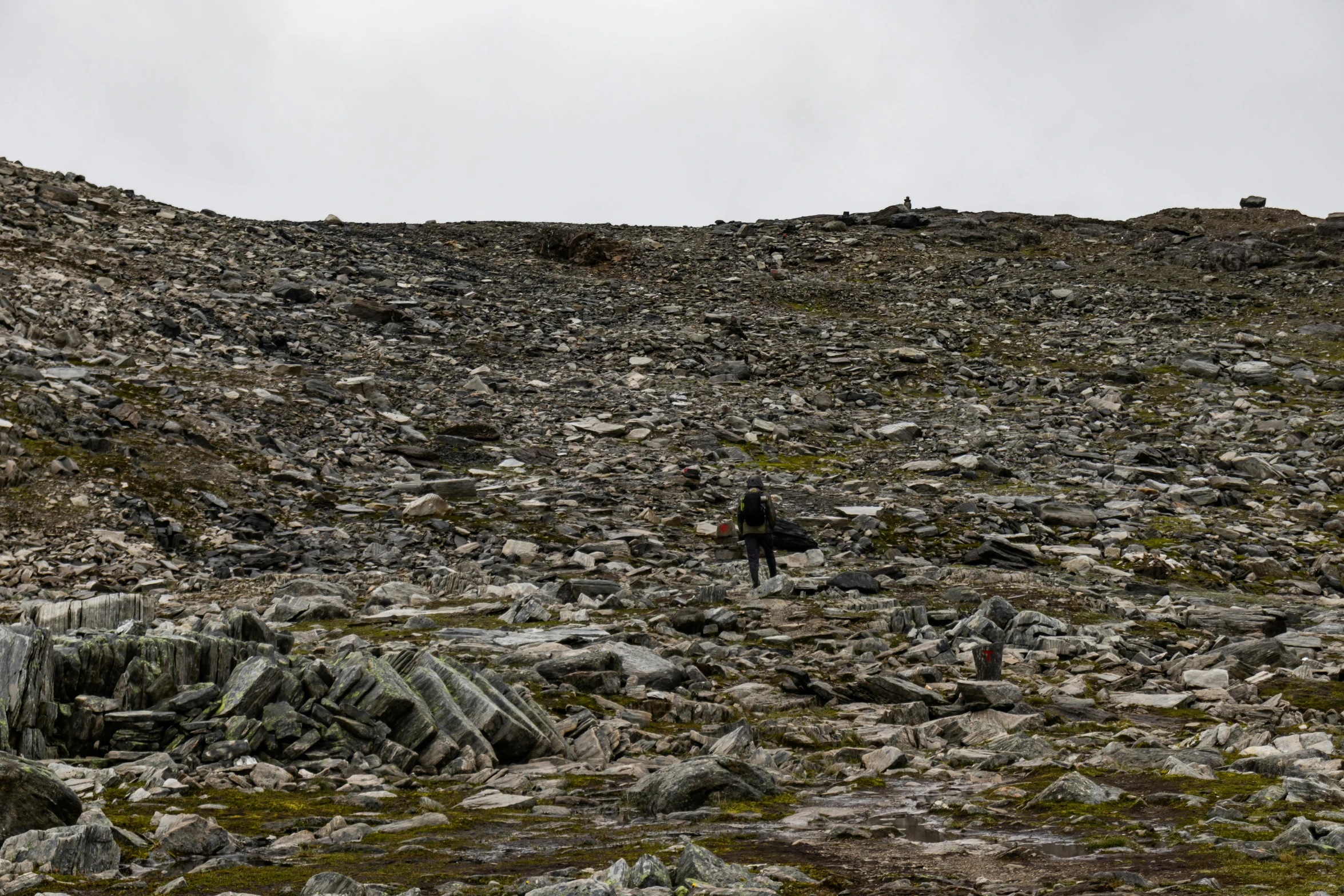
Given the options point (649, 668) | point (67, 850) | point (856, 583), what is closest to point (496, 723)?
point (649, 668)

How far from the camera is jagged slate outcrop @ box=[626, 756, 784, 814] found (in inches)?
234

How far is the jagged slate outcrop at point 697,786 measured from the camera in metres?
5.93

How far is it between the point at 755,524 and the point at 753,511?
0.18m

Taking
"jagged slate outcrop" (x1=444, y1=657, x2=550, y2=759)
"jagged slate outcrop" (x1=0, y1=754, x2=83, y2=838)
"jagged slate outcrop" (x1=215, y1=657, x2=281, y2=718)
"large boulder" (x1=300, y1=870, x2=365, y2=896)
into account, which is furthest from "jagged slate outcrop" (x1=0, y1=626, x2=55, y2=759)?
"large boulder" (x1=300, y1=870, x2=365, y2=896)

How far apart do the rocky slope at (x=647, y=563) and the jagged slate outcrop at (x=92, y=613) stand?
5 centimetres

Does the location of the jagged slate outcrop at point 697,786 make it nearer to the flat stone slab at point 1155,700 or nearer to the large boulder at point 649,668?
the large boulder at point 649,668

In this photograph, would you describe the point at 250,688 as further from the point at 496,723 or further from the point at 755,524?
the point at 755,524

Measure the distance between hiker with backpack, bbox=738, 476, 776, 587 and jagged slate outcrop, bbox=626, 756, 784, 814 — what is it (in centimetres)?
753

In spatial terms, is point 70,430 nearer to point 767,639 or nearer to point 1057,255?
point 767,639

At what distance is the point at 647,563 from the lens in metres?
15.0

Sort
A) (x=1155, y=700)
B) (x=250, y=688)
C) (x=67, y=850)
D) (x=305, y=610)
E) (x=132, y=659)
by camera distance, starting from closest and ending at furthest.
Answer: (x=67, y=850)
(x=250, y=688)
(x=132, y=659)
(x=1155, y=700)
(x=305, y=610)

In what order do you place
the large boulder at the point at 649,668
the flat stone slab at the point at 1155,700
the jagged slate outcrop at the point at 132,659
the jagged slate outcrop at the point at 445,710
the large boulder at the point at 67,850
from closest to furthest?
the large boulder at the point at 67,850, the jagged slate outcrop at the point at 132,659, the jagged slate outcrop at the point at 445,710, the flat stone slab at the point at 1155,700, the large boulder at the point at 649,668

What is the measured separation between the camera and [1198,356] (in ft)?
93.9

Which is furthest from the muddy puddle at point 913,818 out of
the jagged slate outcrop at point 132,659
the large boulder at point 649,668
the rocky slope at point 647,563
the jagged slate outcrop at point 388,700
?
the jagged slate outcrop at point 132,659
